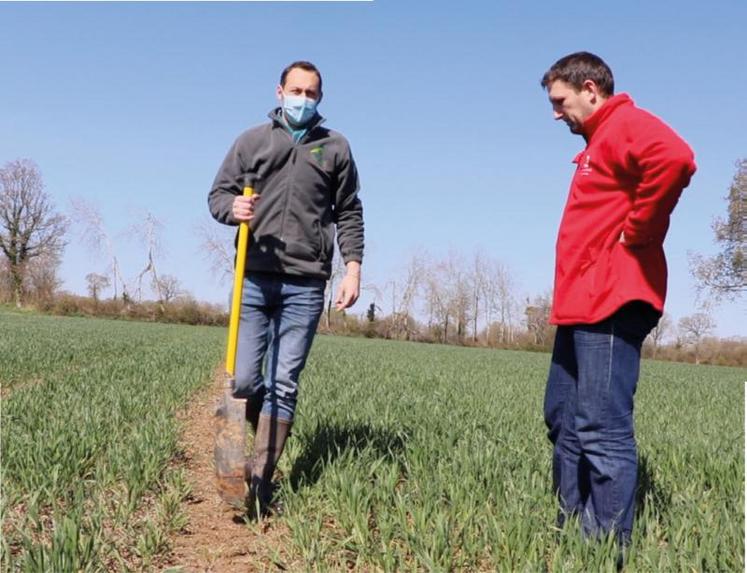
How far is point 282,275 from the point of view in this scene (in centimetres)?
349

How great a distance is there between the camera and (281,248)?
11.3 ft

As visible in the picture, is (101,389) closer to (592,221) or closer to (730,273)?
(592,221)

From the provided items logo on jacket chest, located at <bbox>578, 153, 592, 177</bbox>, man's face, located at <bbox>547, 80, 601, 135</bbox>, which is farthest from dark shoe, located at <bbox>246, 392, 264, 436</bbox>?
man's face, located at <bbox>547, 80, 601, 135</bbox>

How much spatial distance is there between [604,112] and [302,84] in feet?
5.10

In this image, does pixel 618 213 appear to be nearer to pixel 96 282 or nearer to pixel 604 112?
pixel 604 112

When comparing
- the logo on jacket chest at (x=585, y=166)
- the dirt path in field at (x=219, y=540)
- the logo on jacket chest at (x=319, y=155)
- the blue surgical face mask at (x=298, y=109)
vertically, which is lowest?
the dirt path in field at (x=219, y=540)

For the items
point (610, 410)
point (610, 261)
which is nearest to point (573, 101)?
point (610, 261)

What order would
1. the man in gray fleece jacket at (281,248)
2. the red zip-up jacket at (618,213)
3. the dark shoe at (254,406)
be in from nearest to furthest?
the red zip-up jacket at (618,213) < the man in gray fleece jacket at (281,248) < the dark shoe at (254,406)

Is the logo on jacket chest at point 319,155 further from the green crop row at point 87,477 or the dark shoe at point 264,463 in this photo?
the green crop row at point 87,477

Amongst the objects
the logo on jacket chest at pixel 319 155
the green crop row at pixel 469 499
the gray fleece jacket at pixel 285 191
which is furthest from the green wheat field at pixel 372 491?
the logo on jacket chest at pixel 319 155

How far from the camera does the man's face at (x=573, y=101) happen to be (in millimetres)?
2873

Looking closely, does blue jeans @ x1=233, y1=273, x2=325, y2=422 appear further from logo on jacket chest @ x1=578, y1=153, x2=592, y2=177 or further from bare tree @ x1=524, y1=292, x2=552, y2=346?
bare tree @ x1=524, y1=292, x2=552, y2=346

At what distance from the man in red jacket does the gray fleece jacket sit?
4.23ft

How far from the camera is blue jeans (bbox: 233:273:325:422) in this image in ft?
11.3
